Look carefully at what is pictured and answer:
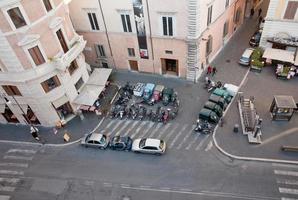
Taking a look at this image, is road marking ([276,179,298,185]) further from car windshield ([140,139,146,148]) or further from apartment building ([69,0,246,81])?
apartment building ([69,0,246,81])

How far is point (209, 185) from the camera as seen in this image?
29703 mm

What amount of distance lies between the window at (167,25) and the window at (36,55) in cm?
1656

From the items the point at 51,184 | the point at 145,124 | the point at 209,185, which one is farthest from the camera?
the point at 145,124

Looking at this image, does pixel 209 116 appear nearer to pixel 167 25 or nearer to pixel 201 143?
pixel 201 143

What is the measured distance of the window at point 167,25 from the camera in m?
36.8

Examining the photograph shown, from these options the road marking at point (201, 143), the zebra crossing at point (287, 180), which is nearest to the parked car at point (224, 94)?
the road marking at point (201, 143)

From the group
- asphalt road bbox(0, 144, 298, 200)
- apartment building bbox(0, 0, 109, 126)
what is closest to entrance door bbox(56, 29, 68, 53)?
apartment building bbox(0, 0, 109, 126)

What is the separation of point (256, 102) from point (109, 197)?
916 inches

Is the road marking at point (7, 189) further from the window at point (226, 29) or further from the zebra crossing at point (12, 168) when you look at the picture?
the window at point (226, 29)

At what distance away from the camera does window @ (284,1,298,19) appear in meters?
37.6

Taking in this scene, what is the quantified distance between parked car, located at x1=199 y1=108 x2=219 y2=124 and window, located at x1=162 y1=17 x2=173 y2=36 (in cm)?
1190

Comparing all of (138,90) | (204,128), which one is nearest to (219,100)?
(204,128)

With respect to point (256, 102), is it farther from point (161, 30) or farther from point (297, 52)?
point (161, 30)

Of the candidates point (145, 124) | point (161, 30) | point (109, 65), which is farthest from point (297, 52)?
point (109, 65)
